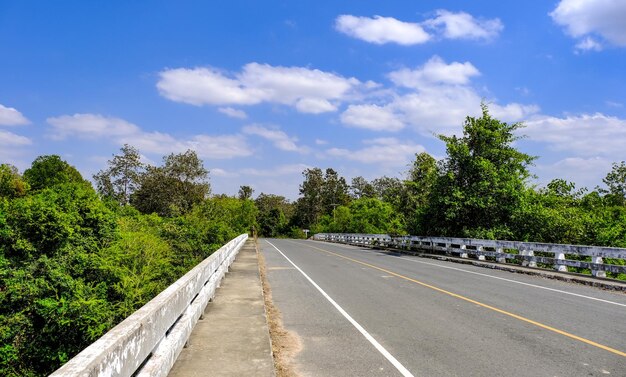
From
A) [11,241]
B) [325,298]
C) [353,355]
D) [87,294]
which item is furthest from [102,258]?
[353,355]

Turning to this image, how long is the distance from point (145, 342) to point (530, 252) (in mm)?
19761

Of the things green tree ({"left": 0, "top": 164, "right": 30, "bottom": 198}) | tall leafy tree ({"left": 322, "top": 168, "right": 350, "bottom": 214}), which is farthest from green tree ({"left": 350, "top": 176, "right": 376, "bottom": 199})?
green tree ({"left": 0, "top": 164, "right": 30, "bottom": 198})

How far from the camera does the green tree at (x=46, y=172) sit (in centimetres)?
7206

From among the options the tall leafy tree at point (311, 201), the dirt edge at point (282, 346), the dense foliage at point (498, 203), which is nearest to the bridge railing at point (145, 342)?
the dirt edge at point (282, 346)

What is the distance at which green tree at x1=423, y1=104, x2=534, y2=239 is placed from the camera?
2880cm

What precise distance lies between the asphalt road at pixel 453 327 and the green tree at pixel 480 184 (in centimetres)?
1466

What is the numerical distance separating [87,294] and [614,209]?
1567 inches

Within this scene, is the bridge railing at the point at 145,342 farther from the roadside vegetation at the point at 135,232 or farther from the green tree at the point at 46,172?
the green tree at the point at 46,172

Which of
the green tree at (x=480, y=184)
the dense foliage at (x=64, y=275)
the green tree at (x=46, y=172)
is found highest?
the green tree at (x=46, y=172)

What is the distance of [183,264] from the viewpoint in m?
28.0

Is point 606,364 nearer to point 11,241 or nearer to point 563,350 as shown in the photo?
point 563,350

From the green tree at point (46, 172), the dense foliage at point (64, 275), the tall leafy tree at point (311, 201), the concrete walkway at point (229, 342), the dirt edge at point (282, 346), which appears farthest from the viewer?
the tall leafy tree at point (311, 201)

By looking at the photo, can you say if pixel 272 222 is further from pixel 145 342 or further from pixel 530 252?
pixel 145 342

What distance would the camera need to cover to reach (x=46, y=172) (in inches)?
2965
